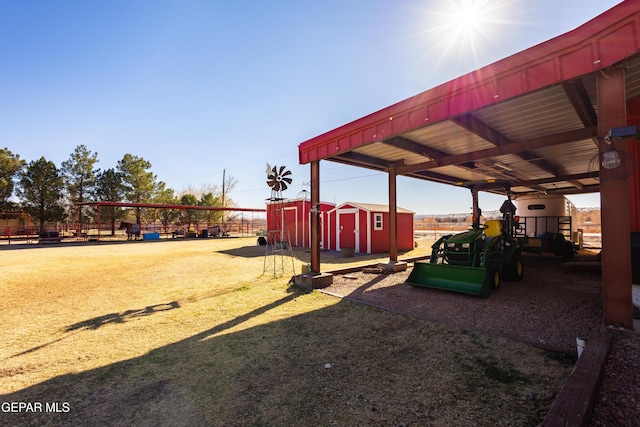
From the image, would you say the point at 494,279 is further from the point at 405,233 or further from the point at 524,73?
the point at 405,233

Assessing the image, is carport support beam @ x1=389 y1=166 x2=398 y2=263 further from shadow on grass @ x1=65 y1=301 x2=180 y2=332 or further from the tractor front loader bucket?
shadow on grass @ x1=65 y1=301 x2=180 y2=332

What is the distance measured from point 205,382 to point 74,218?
1480 inches

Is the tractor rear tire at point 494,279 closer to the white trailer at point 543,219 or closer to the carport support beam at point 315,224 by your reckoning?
the carport support beam at point 315,224

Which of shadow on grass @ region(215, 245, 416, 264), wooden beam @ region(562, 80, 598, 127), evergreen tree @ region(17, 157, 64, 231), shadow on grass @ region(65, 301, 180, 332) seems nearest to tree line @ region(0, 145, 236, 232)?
evergreen tree @ region(17, 157, 64, 231)

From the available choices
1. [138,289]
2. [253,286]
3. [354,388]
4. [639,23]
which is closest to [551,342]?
[354,388]

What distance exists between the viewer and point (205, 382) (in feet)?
9.71

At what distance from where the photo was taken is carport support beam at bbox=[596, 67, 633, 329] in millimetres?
3123

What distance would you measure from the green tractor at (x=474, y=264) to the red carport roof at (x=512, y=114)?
6.44ft

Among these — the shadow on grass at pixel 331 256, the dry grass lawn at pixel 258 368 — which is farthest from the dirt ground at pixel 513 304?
the shadow on grass at pixel 331 256

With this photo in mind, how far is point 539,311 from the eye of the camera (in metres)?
4.78

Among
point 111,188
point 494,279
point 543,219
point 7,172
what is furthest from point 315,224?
point 7,172

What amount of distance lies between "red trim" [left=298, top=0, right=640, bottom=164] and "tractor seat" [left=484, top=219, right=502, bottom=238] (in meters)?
3.73

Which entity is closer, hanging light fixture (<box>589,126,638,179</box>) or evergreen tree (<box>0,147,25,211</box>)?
hanging light fixture (<box>589,126,638,179</box>)

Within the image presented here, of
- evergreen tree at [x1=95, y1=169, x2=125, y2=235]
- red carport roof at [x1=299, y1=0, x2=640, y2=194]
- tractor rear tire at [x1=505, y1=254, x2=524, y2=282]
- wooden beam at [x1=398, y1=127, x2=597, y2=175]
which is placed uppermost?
evergreen tree at [x1=95, y1=169, x2=125, y2=235]
